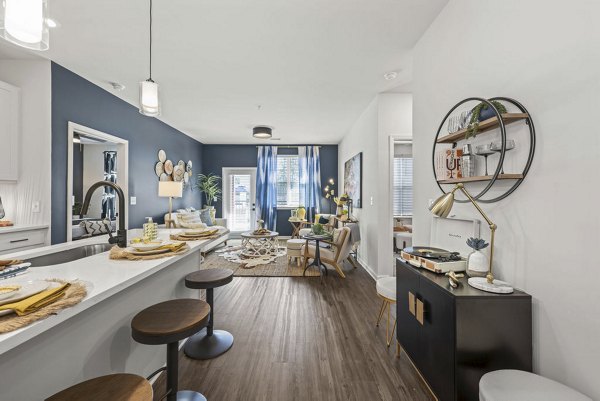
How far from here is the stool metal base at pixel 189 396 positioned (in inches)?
61.0

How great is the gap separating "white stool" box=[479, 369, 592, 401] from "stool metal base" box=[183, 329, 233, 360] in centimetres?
180

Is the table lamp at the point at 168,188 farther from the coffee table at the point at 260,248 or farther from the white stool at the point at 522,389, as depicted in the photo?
the white stool at the point at 522,389

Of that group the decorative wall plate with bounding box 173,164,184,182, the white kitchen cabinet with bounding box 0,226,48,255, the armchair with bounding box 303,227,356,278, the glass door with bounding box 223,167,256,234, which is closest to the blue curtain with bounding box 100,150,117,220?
the decorative wall plate with bounding box 173,164,184,182

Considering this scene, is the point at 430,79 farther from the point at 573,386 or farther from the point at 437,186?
the point at 573,386

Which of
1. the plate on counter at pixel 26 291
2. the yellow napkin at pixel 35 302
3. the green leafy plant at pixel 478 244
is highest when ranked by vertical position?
the green leafy plant at pixel 478 244

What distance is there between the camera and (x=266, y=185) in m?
7.19

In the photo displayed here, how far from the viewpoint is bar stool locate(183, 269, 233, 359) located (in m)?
1.96

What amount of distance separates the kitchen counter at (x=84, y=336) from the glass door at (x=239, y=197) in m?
5.62

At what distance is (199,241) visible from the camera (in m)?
1.89

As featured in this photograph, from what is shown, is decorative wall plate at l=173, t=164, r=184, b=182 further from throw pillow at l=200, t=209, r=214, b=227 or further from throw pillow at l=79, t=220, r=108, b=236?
throw pillow at l=79, t=220, r=108, b=236

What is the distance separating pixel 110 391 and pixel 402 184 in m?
5.61

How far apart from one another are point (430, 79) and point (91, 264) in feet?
9.11

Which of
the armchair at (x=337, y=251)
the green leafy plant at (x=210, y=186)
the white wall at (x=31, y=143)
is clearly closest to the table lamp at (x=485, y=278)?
the armchair at (x=337, y=251)

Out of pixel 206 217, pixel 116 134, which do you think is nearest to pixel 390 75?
pixel 116 134
